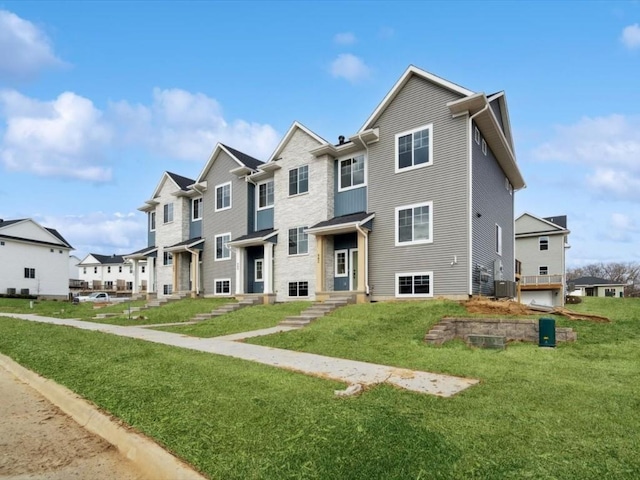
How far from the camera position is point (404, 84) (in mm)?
17891

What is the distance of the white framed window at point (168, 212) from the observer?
100 ft

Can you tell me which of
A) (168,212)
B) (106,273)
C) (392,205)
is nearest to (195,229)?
(168,212)

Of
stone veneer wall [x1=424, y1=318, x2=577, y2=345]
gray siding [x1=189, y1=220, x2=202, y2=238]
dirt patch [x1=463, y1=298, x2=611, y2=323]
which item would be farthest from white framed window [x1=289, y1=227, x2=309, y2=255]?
stone veneer wall [x1=424, y1=318, x2=577, y2=345]

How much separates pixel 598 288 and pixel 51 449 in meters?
67.9

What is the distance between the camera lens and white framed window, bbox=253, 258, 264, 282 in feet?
78.6

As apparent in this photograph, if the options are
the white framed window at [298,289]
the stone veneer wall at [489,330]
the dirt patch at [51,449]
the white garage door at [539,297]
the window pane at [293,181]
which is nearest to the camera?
the dirt patch at [51,449]

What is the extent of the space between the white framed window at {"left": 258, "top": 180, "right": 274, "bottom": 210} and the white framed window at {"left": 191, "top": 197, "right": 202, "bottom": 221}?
6.20 m

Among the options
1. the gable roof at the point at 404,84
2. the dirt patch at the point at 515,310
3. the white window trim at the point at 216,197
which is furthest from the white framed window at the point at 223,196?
the dirt patch at the point at 515,310

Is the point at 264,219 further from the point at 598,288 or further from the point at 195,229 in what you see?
the point at 598,288

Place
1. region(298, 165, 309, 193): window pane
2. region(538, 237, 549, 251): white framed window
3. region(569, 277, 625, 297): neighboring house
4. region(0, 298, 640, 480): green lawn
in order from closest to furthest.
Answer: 1. region(0, 298, 640, 480): green lawn
2. region(298, 165, 309, 193): window pane
3. region(538, 237, 549, 251): white framed window
4. region(569, 277, 625, 297): neighboring house

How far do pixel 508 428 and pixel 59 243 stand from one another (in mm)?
52539

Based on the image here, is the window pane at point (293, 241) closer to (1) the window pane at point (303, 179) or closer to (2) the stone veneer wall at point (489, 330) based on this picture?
(1) the window pane at point (303, 179)

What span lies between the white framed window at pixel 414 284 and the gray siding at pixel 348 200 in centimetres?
385

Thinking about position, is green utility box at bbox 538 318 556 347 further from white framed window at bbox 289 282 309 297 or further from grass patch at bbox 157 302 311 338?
white framed window at bbox 289 282 309 297
